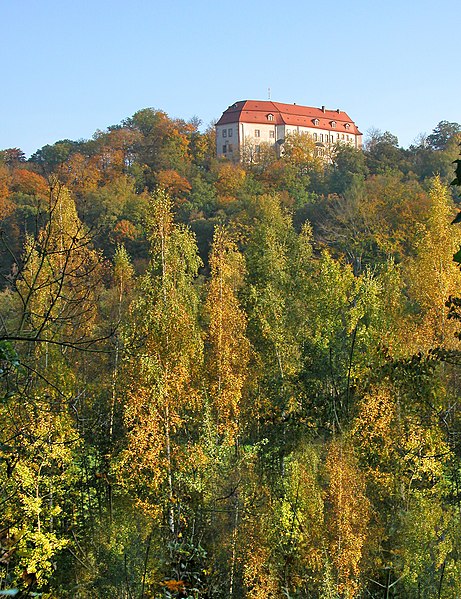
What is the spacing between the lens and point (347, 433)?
11.7m

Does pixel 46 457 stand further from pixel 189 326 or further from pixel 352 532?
pixel 352 532

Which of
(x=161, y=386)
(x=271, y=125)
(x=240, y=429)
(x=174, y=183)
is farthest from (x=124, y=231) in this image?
(x=271, y=125)

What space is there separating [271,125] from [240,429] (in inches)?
2628

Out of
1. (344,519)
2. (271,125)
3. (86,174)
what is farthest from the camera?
(271,125)

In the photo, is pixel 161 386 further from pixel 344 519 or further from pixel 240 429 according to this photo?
pixel 344 519

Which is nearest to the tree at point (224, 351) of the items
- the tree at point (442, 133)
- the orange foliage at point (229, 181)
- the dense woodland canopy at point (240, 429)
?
the dense woodland canopy at point (240, 429)

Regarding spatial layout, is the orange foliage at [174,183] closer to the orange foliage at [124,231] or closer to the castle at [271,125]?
the orange foliage at [124,231]

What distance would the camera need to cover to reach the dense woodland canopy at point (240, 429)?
8719 mm

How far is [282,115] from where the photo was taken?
260 feet

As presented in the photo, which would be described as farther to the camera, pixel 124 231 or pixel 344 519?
pixel 124 231

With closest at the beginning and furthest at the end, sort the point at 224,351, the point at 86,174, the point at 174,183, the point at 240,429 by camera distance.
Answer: the point at 224,351 → the point at 240,429 → the point at 86,174 → the point at 174,183

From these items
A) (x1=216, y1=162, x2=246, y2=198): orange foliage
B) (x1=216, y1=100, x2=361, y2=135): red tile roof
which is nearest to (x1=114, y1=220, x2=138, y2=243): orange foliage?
(x1=216, y1=162, x2=246, y2=198): orange foliage

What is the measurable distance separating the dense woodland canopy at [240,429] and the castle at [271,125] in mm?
53706

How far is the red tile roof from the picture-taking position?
3039 inches
